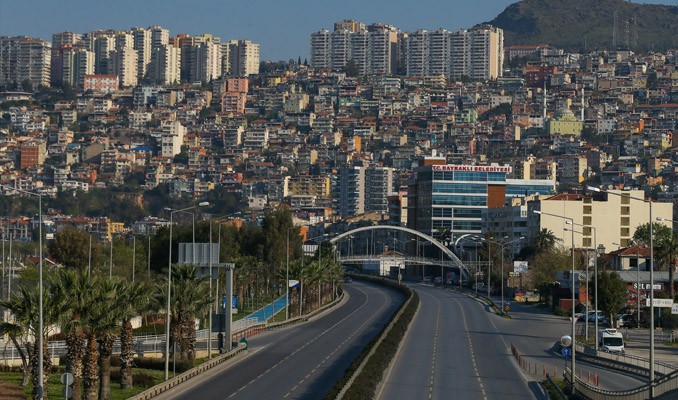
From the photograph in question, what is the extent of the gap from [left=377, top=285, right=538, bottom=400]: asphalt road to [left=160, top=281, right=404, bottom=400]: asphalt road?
2830 mm

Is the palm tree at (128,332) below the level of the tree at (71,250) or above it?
below

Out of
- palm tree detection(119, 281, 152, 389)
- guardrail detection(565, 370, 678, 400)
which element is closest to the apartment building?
palm tree detection(119, 281, 152, 389)

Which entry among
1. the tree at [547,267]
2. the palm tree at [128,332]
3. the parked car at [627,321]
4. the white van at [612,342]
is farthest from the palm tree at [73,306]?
the tree at [547,267]

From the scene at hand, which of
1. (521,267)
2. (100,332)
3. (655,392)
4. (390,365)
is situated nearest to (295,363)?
(390,365)

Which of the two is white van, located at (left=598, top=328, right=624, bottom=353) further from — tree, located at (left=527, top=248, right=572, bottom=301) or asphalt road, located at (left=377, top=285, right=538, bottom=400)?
tree, located at (left=527, top=248, right=572, bottom=301)

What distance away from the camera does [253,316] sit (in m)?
114

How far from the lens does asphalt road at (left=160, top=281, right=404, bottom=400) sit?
6200cm

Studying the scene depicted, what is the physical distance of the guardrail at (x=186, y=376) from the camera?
194 feet

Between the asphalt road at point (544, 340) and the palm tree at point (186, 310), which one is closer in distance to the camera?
the asphalt road at point (544, 340)

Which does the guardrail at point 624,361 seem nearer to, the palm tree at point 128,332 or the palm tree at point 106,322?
the palm tree at point 128,332

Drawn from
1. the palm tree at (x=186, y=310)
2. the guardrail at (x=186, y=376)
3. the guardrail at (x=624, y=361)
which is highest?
the palm tree at (x=186, y=310)

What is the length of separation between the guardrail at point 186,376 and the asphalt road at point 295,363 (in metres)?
0.39

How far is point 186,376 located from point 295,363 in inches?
393

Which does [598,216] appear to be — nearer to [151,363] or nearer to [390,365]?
[390,365]
